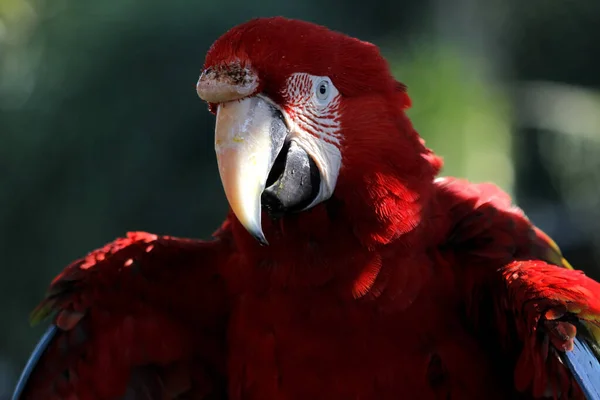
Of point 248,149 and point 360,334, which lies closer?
point 248,149

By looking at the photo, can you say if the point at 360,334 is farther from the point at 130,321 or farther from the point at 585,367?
the point at 130,321

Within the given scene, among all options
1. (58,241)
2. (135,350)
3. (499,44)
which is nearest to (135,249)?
(135,350)

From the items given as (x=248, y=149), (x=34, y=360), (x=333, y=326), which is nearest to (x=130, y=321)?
(x=34, y=360)

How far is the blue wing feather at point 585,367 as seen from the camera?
3.75 feet

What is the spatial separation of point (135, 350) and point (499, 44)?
141 inches

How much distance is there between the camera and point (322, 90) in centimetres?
118

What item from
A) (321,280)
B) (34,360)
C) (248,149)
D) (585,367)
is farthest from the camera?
(34,360)

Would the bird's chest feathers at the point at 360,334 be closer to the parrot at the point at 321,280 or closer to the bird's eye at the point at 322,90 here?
the parrot at the point at 321,280

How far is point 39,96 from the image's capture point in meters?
4.17

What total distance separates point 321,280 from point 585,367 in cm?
51

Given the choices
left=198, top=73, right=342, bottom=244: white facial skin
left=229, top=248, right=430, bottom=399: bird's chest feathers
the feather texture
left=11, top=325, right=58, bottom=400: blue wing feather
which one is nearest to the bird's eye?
left=198, top=73, right=342, bottom=244: white facial skin

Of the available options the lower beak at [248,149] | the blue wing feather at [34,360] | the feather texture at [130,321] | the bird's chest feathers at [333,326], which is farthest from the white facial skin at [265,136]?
the blue wing feather at [34,360]

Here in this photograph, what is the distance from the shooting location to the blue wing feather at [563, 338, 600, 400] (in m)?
1.14

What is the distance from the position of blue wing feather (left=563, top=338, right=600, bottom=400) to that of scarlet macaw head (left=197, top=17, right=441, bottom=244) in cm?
39
